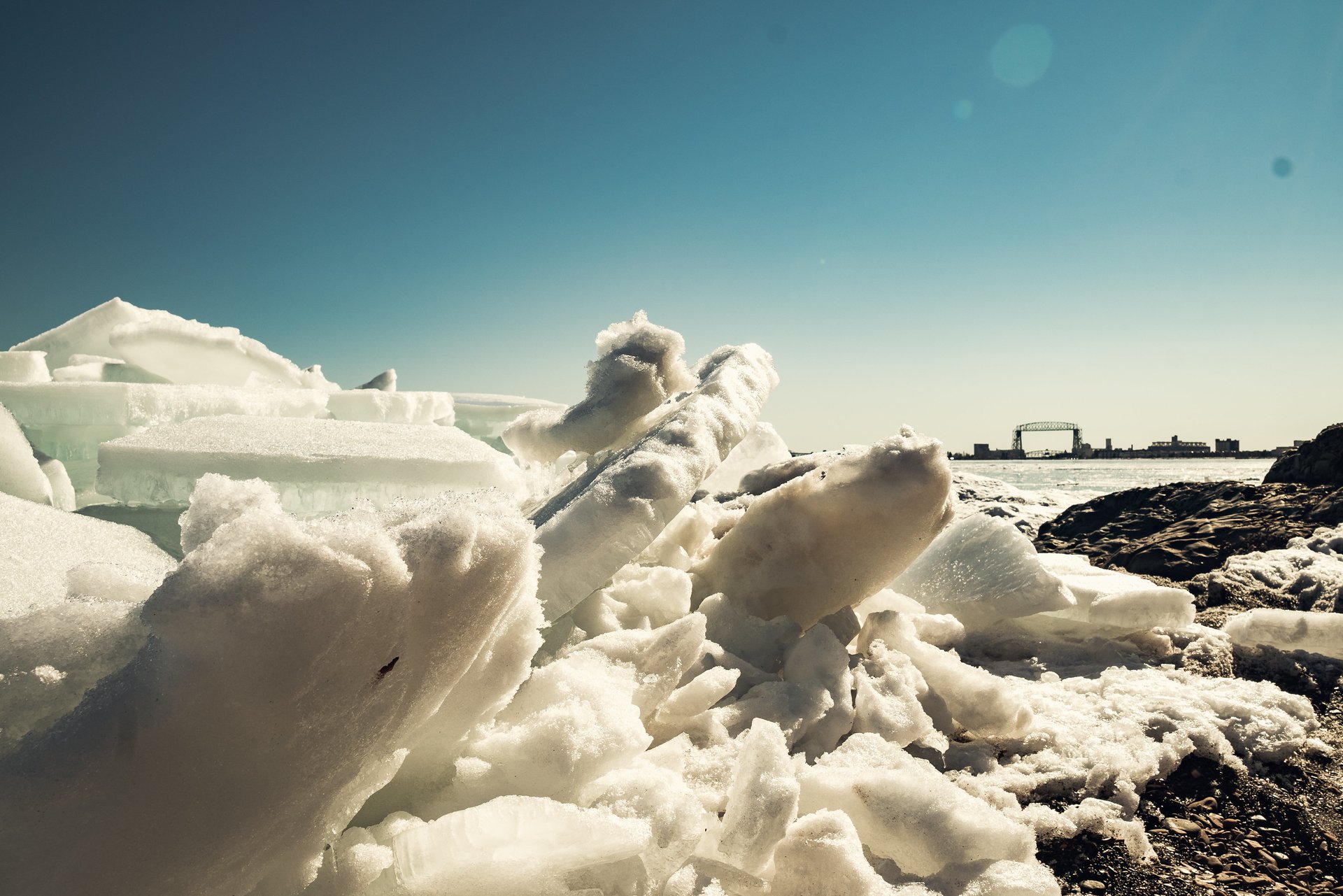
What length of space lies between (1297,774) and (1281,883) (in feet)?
1.57

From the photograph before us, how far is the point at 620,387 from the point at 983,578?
4.44 feet

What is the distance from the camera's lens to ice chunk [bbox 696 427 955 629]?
183 centimetres

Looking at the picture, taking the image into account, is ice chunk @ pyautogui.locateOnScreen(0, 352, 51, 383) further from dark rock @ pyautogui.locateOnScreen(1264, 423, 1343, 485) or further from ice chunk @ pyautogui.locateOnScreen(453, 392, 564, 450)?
dark rock @ pyautogui.locateOnScreen(1264, 423, 1343, 485)

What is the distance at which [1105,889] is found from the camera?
3.91 ft

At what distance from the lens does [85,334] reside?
15.1ft

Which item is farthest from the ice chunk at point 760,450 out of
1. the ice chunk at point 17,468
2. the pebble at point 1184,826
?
the ice chunk at point 17,468

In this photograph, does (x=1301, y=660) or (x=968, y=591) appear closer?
(x=1301, y=660)

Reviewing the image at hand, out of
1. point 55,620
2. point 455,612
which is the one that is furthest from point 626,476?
point 55,620

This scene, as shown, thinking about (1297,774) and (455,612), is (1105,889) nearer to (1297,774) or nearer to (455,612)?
(1297,774)

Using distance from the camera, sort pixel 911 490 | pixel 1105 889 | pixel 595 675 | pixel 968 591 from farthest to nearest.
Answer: pixel 968 591
pixel 911 490
pixel 595 675
pixel 1105 889

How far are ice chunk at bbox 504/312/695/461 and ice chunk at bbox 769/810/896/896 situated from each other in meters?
1.37

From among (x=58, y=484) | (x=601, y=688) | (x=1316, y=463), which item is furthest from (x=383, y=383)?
(x=1316, y=463)

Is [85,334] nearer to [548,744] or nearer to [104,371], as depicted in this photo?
[104,371]

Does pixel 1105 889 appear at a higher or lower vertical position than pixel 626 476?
lower
